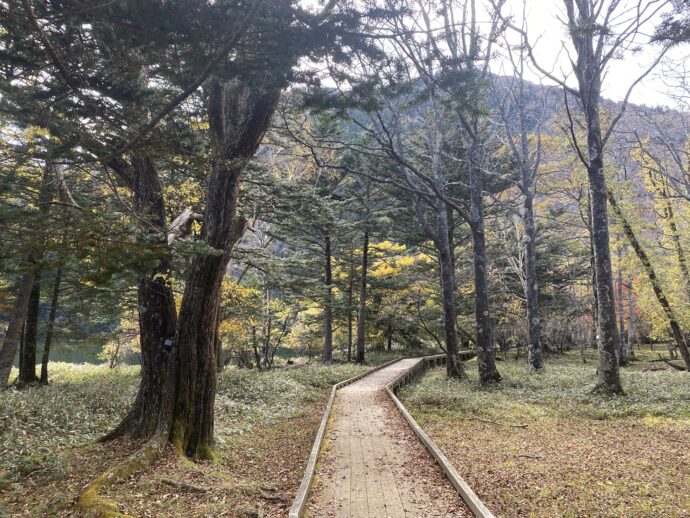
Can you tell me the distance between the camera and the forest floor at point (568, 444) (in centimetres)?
490

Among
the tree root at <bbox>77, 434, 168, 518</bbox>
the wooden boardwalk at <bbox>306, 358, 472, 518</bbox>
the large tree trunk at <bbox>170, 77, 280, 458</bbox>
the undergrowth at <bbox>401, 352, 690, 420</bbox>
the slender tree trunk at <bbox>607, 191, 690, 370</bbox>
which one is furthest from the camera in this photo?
the slender tree trunk at <bbox>607, 191, 690, 370</bbox>

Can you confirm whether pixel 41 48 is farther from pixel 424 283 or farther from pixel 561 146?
pixel 424 283

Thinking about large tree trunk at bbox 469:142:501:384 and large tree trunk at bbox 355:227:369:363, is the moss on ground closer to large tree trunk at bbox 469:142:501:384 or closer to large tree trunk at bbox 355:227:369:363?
Answer: large tree trunk at bbox 469:142:501:384

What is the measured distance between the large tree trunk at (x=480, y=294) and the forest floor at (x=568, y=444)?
74cm

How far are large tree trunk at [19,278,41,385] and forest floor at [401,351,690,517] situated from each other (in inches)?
434

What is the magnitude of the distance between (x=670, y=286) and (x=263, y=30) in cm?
1775

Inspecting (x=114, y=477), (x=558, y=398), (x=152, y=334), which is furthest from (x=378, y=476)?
(x=558, y=398)

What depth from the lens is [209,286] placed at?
671 cm

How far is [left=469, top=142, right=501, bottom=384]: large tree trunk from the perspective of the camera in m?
13.3

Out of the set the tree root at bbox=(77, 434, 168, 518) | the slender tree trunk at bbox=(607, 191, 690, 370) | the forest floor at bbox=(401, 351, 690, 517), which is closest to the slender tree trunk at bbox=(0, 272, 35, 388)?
the tree root at bbox=(77, 434, 168, 518)

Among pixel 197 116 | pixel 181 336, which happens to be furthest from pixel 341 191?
pixel 181 336

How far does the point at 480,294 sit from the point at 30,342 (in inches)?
541

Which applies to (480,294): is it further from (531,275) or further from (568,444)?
(568,444)

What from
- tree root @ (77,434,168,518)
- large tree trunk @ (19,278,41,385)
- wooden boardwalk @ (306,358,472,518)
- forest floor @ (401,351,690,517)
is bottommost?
wooden boardwalk @ (306,358,472,518)
